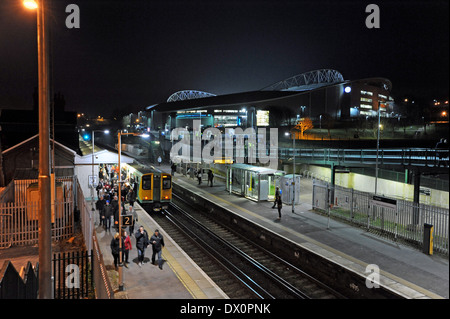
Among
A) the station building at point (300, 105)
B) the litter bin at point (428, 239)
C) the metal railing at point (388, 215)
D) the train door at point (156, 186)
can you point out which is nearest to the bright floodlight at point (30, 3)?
the litter bin at point (428, 239)

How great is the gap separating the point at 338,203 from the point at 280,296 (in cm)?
802

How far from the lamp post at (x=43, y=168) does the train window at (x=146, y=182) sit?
1639 centimetres

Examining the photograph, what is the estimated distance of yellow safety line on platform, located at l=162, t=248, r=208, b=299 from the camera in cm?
885

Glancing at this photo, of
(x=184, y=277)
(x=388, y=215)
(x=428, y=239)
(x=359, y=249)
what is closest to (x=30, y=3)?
(x=184, y=277)

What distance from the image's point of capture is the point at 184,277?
1009 centimetres

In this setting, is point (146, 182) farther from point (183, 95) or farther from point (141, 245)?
point (183, 95)

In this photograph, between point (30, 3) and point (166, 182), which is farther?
point (166, 182)

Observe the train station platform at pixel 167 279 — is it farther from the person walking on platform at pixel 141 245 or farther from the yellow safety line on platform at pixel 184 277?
the person walking on platform at pixel 141 245

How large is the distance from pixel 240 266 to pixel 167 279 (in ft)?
13.0

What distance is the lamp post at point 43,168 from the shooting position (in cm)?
490

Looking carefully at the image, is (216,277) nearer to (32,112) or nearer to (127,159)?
(127,159)

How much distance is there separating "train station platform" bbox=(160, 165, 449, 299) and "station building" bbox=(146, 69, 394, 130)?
25879 mm

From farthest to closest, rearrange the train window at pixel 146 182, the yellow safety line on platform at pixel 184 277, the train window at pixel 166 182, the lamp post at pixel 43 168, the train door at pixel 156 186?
the train window at pixel 166 182, the train door at pixel 156 186, the train window at pixel 146 182, the yellow safety line on platform at pixel 184 277, the lamp post at pixel 43 168
